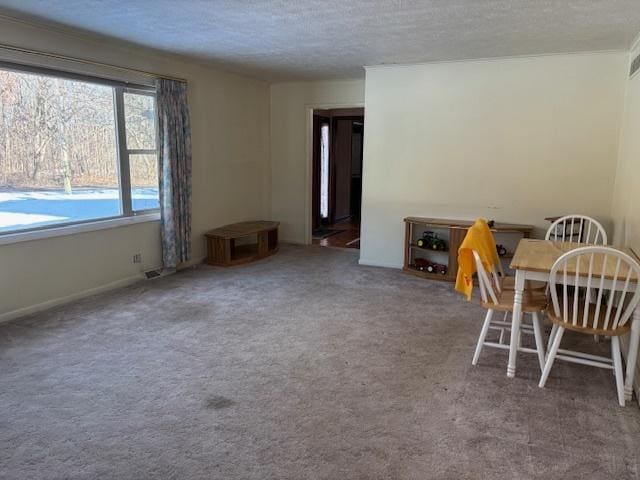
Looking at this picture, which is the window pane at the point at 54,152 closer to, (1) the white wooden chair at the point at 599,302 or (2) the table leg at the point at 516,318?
(2) the table leg at the point at 516,318

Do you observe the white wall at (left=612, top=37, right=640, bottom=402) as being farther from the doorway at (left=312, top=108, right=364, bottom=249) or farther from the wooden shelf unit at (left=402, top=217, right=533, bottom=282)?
the doorway at (left=312, top=108, right=364, bottom=249)

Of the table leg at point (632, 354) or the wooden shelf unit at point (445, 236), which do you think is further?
the wooden shelf unit at point (445, 236)

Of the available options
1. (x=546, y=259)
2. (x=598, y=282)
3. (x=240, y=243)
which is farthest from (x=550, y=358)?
(x=240, y=243)

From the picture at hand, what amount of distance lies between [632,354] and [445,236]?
293 centimetres

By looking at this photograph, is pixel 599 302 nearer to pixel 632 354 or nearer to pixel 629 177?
pixel 632 354

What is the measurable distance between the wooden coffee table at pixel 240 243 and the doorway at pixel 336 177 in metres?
1.04

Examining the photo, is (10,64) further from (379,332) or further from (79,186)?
(379,332)

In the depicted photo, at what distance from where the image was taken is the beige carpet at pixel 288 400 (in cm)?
211

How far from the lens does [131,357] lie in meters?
3.18

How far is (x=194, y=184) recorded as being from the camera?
5.68 m

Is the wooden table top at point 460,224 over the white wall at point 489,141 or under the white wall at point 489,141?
under

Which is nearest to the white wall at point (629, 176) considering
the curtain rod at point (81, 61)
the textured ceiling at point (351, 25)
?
the textured ceiling at point (351, 25)

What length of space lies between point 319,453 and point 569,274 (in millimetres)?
1742

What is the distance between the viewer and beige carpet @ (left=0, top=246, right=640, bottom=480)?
211 cm
